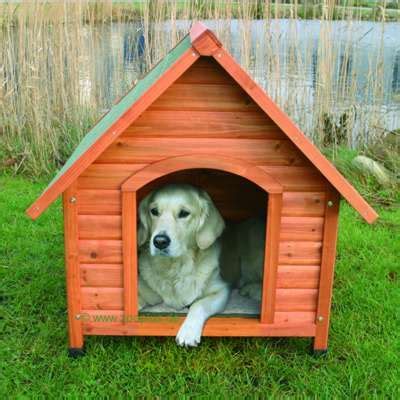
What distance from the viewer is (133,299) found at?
2.81m

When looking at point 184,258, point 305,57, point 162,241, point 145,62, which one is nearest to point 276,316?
point 184,258

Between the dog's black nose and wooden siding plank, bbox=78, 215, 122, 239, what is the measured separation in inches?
7.0

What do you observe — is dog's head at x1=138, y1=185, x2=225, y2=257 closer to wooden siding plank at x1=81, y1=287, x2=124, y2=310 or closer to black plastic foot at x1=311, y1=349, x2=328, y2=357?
wooden siding plank at x1=81, y1=287, x2=124, y2=310

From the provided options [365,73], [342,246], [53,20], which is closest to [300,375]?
[342,246]

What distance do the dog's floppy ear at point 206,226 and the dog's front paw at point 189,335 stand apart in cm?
45

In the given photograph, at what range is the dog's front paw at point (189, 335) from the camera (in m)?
2.77

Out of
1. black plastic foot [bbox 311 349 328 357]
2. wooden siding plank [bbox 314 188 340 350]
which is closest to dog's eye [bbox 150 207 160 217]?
wooden siding plank [bbox 314 188 340 350]

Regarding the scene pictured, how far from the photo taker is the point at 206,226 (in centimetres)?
305

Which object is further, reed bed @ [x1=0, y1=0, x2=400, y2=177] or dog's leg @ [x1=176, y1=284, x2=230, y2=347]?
reed bed @ [x1=0, y1=0, x2=400, y2=177]

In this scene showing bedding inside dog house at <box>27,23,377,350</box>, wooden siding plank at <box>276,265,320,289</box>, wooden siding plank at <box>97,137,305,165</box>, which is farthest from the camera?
wooden siding plank at <box>276,265,320,289</box>

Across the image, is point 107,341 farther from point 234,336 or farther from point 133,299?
point 234,336

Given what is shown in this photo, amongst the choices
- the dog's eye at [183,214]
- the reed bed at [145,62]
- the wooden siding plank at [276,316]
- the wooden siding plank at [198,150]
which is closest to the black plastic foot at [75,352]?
the wooden siding plank at [276,316]

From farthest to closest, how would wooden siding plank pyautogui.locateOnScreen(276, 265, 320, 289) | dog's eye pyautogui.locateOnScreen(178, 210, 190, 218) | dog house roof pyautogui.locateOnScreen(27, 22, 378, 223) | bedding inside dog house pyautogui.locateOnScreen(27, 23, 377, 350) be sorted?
dog's eye pyautogui.locateOnScreen(178, 210, 190, 218) → wooden siding plank pyautogui.locateOnScreen(276, 265, 320, 289) → bedding inside dog house pyautogui.locateOnScreen(27, 23, 377, 350) → dog house roof pyautogui.locateOnScreen(27, 22, 378, 223)

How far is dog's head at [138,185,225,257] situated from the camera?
279cm
